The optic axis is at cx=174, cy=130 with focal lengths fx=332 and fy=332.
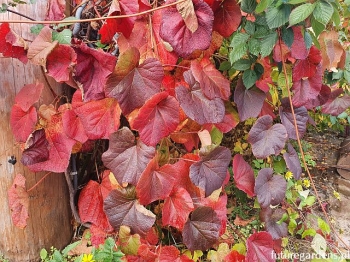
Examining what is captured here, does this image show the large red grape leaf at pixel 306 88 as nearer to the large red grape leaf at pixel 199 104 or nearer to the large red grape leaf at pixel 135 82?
the large red grape leaf at pixel 199 104

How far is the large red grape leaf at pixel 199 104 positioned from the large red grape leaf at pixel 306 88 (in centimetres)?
35

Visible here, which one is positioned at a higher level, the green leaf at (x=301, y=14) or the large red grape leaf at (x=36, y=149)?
the green leaf at (x=301, y=14)

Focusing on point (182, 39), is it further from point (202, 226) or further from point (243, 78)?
point (202, 226)

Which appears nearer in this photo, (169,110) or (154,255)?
(169,110)

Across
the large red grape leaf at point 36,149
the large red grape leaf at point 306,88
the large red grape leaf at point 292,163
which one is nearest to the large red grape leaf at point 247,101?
the large red grape leaf at point 306,88

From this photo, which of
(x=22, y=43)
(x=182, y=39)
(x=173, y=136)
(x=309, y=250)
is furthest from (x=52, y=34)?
(x=309, y=250)

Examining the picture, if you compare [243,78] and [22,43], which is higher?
[22,43]

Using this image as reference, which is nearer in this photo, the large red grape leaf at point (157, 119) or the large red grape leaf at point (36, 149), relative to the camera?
the large red grape leaf at point (157, 119)

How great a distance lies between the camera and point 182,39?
991mm

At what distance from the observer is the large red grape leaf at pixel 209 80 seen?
3.42 ft

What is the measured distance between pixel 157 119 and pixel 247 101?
15.3 inches

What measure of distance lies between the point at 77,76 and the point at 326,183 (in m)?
1.95

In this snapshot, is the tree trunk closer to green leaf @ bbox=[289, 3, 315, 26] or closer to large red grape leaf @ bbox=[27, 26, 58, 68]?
large red grape leaf @ bbox=[27, 26, 58, 68]

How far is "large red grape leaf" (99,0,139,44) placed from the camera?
3.20 ft
